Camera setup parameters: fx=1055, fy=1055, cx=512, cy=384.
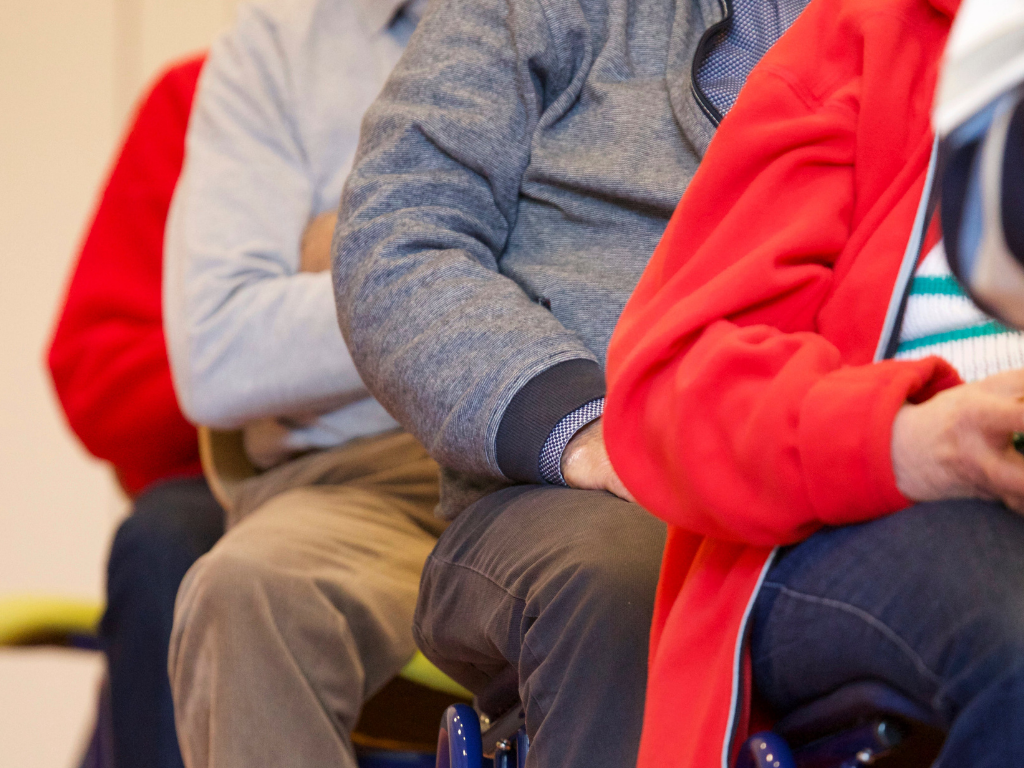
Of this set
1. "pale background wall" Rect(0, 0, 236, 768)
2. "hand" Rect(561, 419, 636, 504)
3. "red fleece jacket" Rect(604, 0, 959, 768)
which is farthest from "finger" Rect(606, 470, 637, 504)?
"pale background wall" Rect(0, 0, 236, 768)

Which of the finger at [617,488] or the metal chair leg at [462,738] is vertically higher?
the finger at [617,488]

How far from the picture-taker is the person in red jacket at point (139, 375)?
1.24 m

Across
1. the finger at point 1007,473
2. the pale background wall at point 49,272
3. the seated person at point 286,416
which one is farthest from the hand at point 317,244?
the pale background wall at point 49,272

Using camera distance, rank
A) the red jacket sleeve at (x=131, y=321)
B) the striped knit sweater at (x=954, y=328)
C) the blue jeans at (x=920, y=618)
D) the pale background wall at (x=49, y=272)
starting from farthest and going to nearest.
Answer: the pale background wall at (x=49, y=272), the red jacket sleeve at (x=131, y=321), the striped knit sweater at (x=954, y=328), the blue jeans at (x=920, y=618)

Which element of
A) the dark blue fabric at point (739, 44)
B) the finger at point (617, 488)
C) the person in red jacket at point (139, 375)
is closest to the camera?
the finger at point (617, 488)

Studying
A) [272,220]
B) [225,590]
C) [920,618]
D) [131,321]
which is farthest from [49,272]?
[920,618]

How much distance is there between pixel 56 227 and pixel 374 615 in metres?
1.88

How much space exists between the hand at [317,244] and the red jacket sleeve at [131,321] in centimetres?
37

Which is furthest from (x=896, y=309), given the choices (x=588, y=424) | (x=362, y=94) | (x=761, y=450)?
(x=362, y=94)

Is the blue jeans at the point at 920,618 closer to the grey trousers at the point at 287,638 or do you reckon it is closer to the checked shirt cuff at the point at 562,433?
the checked shirt cuff at the point at 562,433

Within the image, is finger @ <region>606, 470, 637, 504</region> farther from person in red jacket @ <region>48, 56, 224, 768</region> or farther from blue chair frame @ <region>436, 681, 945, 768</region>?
person in red jacket @ <region>48, 56, 224, 768</region>

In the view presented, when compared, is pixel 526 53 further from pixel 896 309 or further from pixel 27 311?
pixel 27 311

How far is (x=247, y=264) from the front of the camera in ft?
4.11

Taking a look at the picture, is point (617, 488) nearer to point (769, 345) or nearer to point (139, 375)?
point (769, 345)
